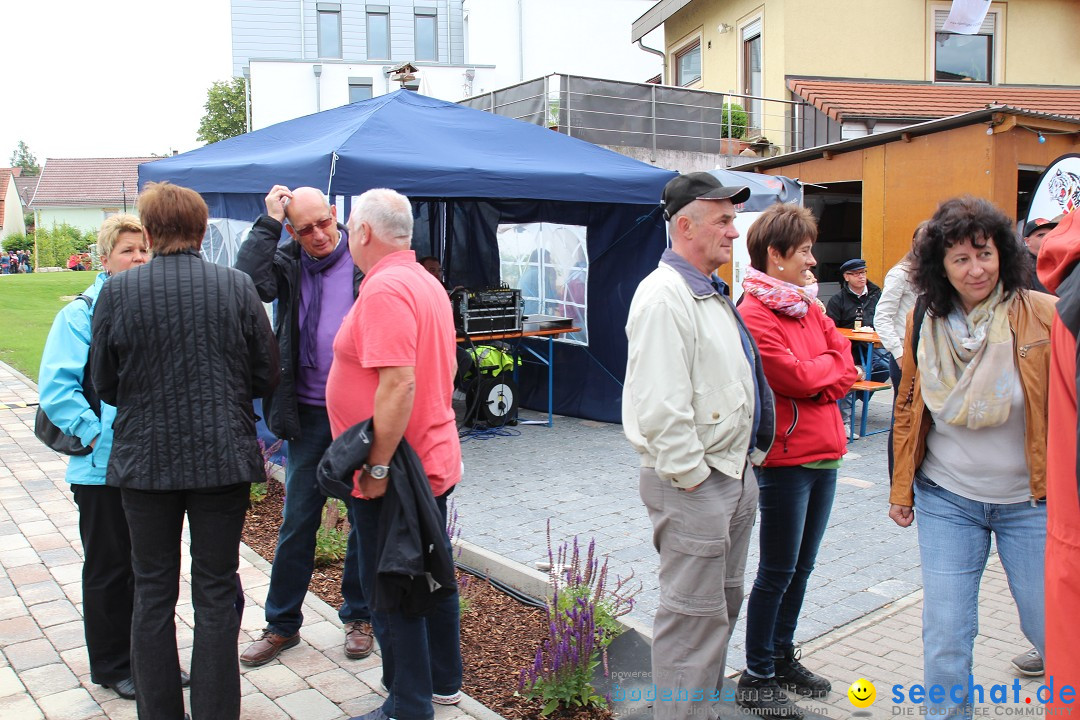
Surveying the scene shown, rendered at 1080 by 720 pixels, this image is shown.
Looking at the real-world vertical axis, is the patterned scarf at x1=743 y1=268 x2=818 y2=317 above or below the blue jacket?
above

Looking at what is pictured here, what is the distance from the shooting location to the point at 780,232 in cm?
319

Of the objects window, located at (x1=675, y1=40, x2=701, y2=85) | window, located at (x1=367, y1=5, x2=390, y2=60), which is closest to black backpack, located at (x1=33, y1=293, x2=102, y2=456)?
window, located at (x1=675, y1=40, x2=701, y2=85)

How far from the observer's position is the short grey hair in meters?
2.86

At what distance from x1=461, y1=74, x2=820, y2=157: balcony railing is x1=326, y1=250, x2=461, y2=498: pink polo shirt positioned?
37.4 ft

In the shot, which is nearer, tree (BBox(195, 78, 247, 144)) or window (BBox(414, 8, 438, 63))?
window (BBox(414, 8, 438, 63))

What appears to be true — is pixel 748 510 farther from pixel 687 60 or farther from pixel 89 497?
pixel 687 60

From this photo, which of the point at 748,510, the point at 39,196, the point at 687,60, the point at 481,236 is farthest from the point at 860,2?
the point at 39,196

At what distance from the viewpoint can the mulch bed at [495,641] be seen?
3242 mm

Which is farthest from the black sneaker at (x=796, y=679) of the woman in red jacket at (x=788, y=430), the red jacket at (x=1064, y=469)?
the red jacket at (x=1064, y=469)

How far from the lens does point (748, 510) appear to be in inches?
109

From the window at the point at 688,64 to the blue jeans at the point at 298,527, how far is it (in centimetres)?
1687

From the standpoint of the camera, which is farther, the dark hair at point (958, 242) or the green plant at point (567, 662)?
the green plant at point (567, 662)

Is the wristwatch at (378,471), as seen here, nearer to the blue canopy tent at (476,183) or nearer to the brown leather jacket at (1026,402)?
the brown leather jacket at (1026,402)

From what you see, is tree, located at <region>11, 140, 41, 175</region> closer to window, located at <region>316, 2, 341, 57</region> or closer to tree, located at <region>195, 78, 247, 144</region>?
tree, located at <region>195, 78, 247, 144</region>
